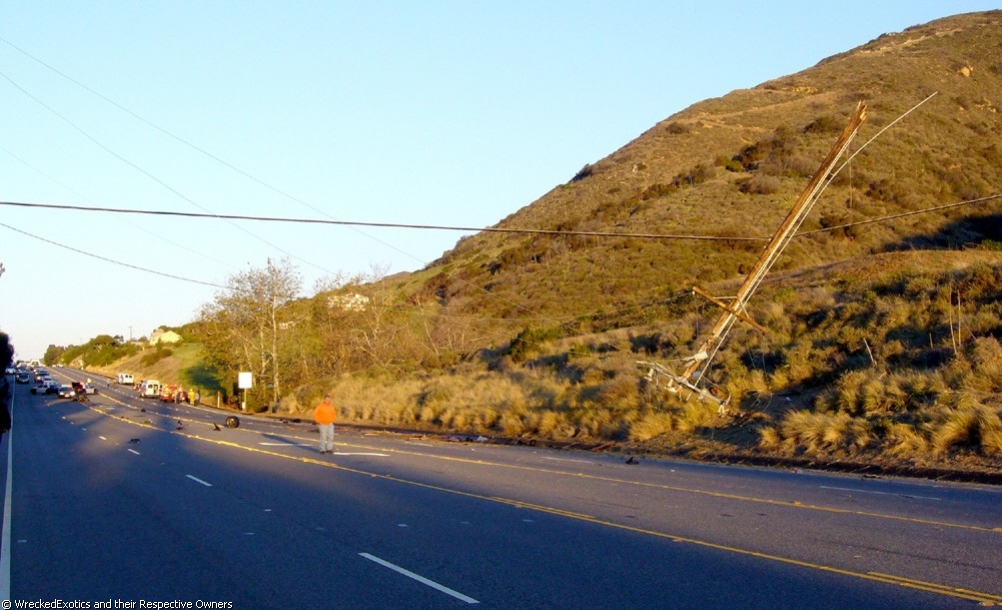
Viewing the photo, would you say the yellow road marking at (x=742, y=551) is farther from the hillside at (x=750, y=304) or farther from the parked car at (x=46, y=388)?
the parked car at (x=46, y=388)

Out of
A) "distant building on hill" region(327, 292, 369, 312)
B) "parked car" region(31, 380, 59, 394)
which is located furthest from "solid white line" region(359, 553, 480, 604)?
"parked car" region(31, 380, 59, 394)

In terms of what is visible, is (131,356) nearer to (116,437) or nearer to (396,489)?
(116,437)

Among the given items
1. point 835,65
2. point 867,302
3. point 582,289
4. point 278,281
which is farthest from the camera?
point 835,65

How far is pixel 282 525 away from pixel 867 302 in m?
23.9

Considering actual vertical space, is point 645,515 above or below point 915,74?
below

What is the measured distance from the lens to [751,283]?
→ 26.4 meters

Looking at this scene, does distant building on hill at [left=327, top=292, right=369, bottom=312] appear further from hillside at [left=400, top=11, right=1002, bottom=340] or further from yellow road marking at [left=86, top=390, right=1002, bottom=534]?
yellow road marking at [left=86, top=390, right=1002, bottom=534]

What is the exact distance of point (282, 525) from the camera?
12383 millimetres

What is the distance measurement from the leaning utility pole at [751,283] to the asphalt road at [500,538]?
6.99 m

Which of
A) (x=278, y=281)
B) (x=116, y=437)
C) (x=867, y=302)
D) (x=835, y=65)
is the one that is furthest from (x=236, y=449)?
(x=835, y=65)

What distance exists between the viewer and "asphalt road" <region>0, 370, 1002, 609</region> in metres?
8.38

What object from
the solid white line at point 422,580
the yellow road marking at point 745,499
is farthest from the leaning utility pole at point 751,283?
the solid white line at point 422,580

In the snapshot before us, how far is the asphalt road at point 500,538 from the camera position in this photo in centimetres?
838

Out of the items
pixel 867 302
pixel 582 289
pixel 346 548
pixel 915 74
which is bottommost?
pixel 346 548
